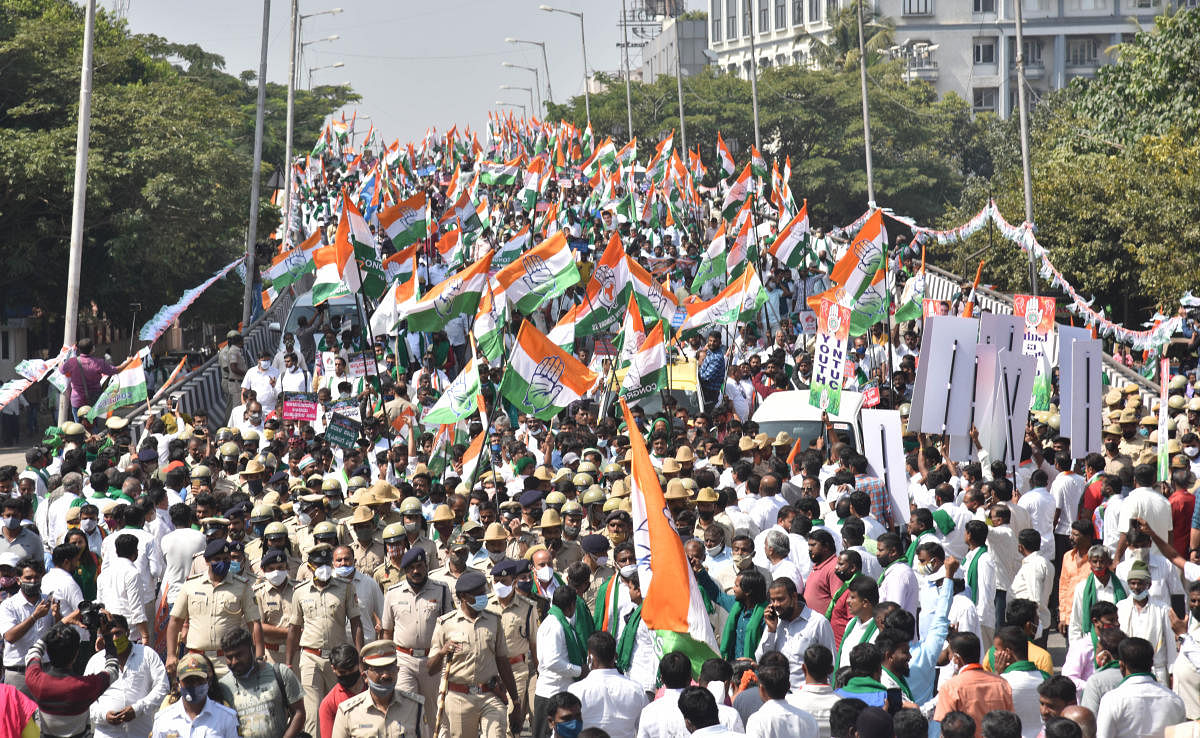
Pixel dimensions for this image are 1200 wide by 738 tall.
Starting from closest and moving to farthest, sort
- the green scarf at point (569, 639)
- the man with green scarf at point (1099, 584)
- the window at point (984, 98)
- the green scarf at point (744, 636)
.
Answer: the green scarf at point (744, 636)
the green scarf at point (569, 639)
the man with green scarf at point (1099, 584)
the window at point (984, 98)

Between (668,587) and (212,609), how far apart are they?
3.06 m

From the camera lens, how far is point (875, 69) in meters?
68.1

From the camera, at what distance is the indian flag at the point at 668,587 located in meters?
7.34

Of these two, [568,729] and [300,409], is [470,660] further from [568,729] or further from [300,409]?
[300,409]

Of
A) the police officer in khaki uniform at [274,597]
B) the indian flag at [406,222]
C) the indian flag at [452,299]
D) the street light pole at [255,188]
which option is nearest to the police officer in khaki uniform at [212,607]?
the police officer in khaki uniform at [274,597]

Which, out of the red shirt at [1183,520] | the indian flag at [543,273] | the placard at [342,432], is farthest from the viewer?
the indian flag at [543,273]

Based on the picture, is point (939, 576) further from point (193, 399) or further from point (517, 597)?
point (193, 399)

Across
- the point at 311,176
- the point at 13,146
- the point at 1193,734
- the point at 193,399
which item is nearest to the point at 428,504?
the point at 1193,734

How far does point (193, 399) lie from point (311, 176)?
109ft

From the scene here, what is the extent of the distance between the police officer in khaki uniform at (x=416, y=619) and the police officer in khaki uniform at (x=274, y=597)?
76 centimetres

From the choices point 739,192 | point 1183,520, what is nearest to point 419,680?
point 1183,520

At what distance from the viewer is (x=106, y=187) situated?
2934cm

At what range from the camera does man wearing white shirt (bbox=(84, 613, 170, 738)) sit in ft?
25.5

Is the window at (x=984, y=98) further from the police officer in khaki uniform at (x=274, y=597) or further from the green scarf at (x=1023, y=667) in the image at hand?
the green scarf at (x=1023, y=667)
